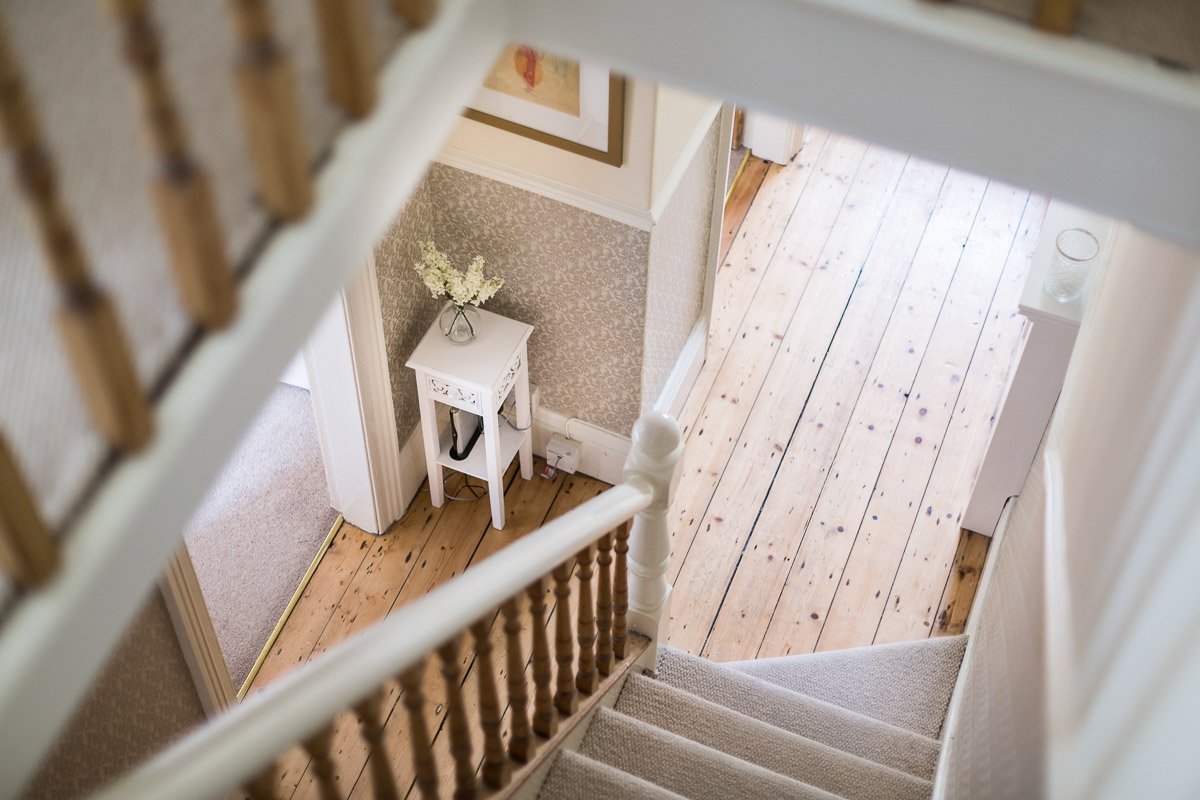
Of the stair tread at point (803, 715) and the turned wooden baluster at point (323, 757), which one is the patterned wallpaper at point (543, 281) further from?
the turned wooden baluster at point (323, 757)

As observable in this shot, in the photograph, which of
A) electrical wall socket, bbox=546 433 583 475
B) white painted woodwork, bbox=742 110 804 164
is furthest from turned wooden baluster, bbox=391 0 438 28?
white painted woodwork, bbox=742 110 804 164

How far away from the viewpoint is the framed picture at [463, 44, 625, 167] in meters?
3.13

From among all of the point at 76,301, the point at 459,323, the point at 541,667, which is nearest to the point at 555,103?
the point at 459,323

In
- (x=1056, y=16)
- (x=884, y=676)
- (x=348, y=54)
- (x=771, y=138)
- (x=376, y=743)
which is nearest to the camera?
(x=348, y=54)

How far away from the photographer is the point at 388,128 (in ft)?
4.33

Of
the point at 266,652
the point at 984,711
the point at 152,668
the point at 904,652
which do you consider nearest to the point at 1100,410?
the point at 984,711

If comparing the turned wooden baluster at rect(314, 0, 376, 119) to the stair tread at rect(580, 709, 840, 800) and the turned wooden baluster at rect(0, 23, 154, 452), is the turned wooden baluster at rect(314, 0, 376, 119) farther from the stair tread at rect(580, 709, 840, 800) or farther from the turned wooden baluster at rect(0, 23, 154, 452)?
the stair tread at rect(580, 709, 840, 800)

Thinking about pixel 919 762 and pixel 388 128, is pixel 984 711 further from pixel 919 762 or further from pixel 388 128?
pixel 388 128

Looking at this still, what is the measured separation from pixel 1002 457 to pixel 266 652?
2.40m

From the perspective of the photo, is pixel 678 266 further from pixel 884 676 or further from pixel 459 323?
pixel 884 676

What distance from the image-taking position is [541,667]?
7.51 feet

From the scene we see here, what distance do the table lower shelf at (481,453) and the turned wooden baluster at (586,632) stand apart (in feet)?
4.30

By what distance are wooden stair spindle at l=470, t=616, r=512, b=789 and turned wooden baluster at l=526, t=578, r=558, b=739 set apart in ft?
0.32

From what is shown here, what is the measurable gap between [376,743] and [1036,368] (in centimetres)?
241
